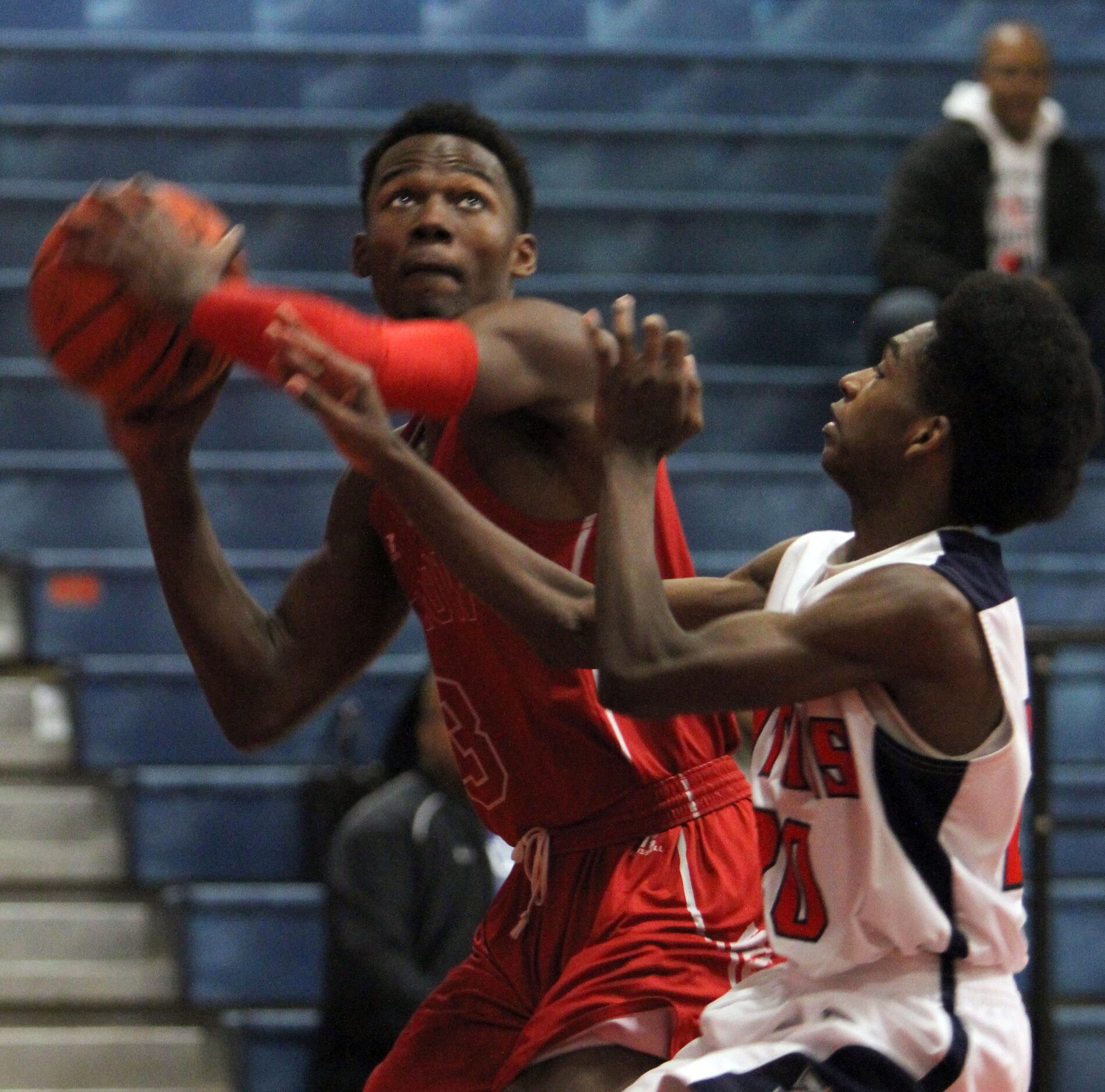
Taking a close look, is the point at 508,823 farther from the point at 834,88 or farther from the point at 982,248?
the point at 834,88

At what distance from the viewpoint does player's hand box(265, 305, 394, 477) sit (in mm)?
2195

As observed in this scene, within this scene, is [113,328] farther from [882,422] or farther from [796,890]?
[796,890]

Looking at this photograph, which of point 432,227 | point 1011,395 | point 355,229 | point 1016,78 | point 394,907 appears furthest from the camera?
point 355,229

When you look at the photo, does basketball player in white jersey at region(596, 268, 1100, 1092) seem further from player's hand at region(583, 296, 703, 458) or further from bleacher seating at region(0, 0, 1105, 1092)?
bleacher seating at region(0, 0, 1105, 1092)

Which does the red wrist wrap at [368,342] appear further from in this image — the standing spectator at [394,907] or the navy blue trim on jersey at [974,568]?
the standing spectator at [394,907]

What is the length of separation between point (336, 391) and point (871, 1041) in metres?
0.96

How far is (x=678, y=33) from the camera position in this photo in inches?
292

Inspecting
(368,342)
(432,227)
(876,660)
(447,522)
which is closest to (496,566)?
(447,522)

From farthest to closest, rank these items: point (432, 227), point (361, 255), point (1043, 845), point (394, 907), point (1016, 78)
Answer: point (1016, 78) → point (394, 907) → point (1043, 845) → point (361, 255) → point (432, 227)

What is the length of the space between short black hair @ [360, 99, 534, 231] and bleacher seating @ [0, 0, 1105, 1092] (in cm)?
271

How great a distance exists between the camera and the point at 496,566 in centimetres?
234

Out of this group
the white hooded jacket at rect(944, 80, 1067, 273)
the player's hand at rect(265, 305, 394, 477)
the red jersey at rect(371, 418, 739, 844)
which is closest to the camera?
the player's hand at rect(265, 305, 394, 477)

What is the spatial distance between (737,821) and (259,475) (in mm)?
3645

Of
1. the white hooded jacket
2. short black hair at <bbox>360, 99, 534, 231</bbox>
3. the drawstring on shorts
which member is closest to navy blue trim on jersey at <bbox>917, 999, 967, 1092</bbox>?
the drawstring on shorts
